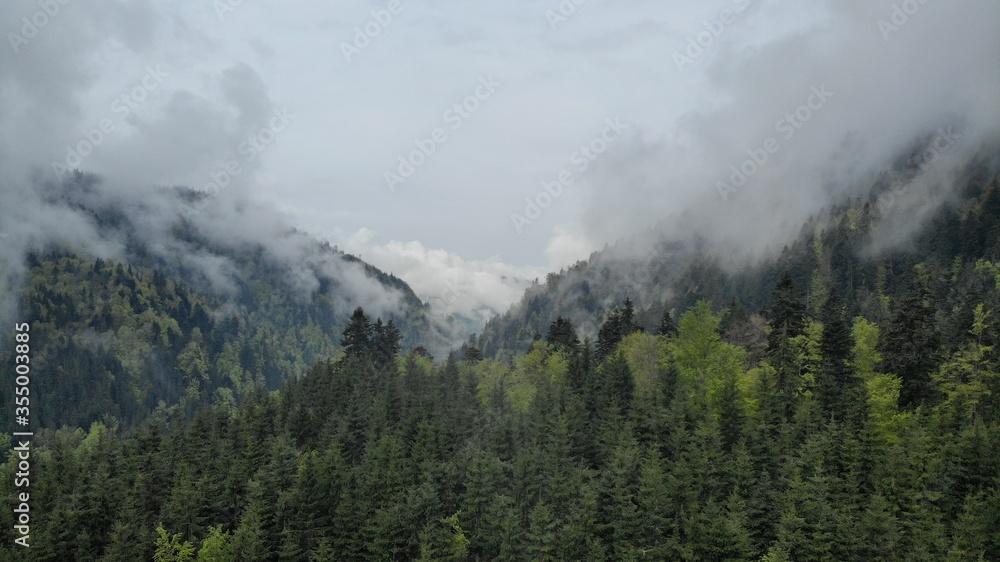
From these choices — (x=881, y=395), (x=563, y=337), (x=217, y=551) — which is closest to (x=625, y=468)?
(x=881, y=395)

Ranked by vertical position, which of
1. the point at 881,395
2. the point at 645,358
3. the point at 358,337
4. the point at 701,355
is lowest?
the point at 881,395

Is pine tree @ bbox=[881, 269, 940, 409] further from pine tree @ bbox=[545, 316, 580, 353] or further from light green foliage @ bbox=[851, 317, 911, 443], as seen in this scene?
pine tree @ bbox=[545, 316, 580, 353]

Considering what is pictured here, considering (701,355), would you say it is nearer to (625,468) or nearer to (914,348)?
(914,348)

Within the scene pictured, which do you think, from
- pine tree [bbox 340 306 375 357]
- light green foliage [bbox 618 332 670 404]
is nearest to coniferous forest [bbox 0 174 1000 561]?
light green foliage [bbox 618 332 670 404]

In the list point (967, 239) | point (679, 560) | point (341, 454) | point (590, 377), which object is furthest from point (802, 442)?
point (967, 239)

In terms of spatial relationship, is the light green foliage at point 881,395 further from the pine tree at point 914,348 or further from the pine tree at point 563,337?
the pine tree at point 563,337

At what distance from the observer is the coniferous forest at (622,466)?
154 feet

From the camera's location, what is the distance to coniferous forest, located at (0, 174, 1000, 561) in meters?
47.1

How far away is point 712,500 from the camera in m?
48.2

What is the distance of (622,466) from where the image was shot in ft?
184

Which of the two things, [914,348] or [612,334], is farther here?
[612,334]

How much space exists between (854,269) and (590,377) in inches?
5472

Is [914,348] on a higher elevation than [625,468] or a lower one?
higher

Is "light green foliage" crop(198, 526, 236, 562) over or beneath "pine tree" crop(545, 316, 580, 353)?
beneath
